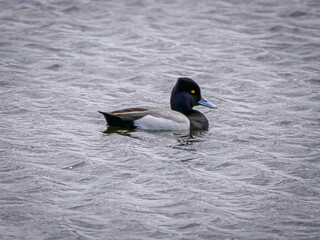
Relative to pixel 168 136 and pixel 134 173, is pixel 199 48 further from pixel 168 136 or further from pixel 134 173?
pixel 134 173

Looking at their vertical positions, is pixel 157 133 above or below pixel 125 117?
below

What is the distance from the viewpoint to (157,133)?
9750mm

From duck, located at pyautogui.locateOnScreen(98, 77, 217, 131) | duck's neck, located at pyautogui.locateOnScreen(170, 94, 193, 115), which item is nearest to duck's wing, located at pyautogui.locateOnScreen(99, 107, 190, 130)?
duck, located at pyautogui.locateOnScreen(98, 77, 217, 131)

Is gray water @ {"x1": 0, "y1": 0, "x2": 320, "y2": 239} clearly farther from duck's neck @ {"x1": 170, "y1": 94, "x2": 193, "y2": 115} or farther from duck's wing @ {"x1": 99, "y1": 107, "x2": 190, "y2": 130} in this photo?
duck's neck @ {"x1": 170, "y1": 94, "x2": 193, "y2": 115}

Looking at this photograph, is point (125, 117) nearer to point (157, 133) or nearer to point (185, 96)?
point (157, 133)

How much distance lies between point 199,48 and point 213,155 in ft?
20.7

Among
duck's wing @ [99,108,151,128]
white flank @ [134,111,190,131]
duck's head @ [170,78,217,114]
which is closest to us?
duck's wing @ [99,108,151,128]

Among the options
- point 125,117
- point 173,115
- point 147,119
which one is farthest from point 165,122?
point 125,117

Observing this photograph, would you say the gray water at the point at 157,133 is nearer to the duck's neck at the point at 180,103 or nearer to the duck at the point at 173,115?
the duck at the point at 173,115

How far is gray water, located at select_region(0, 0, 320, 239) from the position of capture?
6586 millimetres

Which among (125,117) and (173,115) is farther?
(173,115)

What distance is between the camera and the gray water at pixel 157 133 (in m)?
6.59

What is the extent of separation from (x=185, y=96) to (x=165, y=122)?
Answer: 0.81 m

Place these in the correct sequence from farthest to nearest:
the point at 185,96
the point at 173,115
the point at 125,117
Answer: the point at 185,96
the point at 173,115
the point at 125,117
